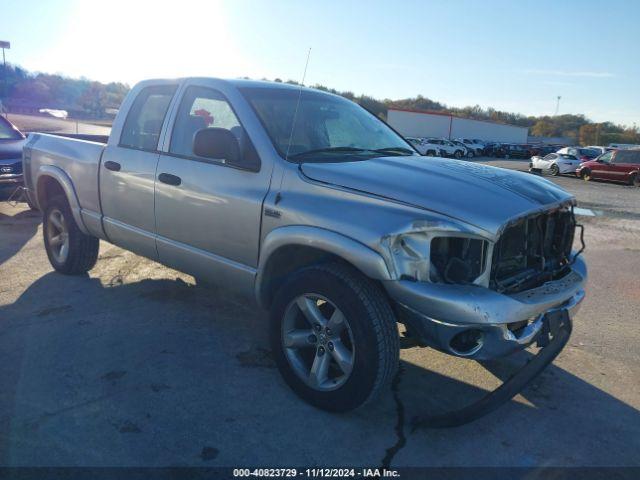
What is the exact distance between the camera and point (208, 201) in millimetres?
3779

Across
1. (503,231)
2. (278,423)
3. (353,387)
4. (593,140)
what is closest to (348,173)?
(503,231)

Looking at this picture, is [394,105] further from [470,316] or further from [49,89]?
[470,316]

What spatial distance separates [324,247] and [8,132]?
27.9ft

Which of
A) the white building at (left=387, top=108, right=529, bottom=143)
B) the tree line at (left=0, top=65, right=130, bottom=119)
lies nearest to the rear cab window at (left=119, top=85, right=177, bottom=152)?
the white building at (left=387, top=108, right=529, bottom=143)

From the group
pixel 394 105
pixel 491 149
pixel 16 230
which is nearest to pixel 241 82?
pixel 16 230

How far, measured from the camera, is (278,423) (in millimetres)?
3111

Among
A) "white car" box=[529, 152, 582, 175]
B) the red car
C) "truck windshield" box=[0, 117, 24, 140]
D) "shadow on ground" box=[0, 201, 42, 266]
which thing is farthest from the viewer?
"white car" box=[529, 152, 582, 175]

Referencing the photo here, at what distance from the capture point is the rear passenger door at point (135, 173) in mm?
4340

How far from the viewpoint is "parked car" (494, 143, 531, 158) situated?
46531 millimetres

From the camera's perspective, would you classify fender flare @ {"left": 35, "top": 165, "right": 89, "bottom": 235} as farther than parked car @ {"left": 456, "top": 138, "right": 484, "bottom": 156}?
No

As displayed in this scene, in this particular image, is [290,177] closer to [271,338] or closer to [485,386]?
[271,338]

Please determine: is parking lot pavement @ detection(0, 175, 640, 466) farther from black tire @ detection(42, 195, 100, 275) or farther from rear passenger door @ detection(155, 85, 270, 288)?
rear passenger door @ detection(155, 85, 270, 288)

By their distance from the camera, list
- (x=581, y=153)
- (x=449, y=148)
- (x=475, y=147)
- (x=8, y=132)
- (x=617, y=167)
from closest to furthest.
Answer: (x=8, y=132)
(x=617, y=167)
(x=581, y=153)
(x=449, y=148)
(x=475, y=147)

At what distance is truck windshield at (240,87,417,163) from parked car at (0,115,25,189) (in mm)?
6106
